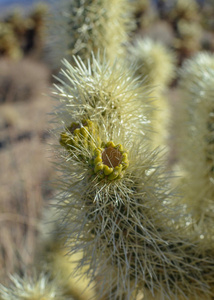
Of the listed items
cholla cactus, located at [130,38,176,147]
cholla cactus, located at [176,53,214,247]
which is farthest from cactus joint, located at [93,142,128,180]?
cholla cactus, located at [130,38,176,147]

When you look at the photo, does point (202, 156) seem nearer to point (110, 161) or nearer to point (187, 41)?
point (110, 161)

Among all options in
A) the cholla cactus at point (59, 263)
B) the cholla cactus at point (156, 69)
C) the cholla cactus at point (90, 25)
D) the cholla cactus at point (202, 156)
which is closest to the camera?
the cholla cactus at point (202, 156)

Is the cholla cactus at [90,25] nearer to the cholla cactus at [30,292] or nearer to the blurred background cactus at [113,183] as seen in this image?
the blurred background cactus at [113,183]

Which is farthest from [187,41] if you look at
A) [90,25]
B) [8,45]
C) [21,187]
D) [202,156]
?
[202,156]

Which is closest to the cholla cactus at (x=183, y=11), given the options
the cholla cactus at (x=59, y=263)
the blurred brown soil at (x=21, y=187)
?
the blurred brown soil at (x=21, y=187)

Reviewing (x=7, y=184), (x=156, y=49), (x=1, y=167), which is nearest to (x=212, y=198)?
(x=156, y=49)

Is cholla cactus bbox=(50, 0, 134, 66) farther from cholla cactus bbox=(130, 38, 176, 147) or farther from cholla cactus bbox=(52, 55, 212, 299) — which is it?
cholla cactus bbox=(52, 55, 212, 299)
